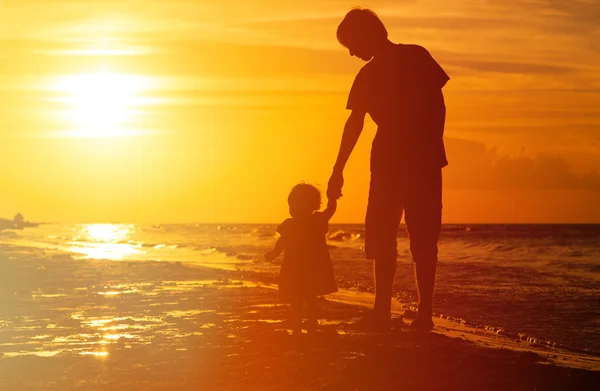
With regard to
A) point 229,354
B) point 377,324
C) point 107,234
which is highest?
point 107,234

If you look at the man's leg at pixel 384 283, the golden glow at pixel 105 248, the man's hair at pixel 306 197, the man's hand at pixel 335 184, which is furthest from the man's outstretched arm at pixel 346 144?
the golden glow at pixel 105 248

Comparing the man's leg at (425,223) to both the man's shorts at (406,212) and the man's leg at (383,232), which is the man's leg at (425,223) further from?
the man's leg at (383,232)

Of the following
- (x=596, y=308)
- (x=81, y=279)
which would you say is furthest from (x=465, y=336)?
(x=81, y=279)

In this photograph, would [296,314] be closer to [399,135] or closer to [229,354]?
[229,354]

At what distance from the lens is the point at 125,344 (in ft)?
24.3

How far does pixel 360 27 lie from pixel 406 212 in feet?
5.44

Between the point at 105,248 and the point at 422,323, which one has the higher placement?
the point at 105,248

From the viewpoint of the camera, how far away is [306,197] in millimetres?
8680

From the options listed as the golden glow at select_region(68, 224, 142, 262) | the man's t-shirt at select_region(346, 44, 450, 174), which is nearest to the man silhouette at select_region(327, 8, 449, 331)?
the man's t-shirt at select_region(346, 44, 450, 174)

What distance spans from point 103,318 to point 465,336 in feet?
12.7

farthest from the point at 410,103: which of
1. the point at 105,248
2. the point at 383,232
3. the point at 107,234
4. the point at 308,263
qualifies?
the point at 107,234

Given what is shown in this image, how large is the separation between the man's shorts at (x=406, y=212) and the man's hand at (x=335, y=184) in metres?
0.28

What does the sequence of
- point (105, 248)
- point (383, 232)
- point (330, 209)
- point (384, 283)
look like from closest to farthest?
point (383, 232) → point (384, 283) → point (330, 209) → point (105, 248)

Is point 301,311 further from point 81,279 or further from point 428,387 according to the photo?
point 81,279
